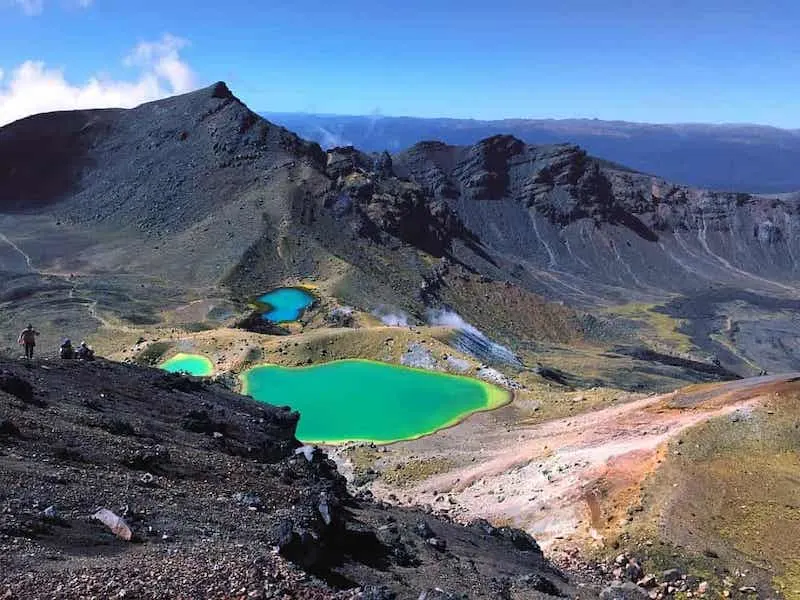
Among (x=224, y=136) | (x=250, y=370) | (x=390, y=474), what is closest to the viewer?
(x=390, y=474)

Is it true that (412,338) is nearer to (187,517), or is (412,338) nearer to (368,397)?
(368,397)

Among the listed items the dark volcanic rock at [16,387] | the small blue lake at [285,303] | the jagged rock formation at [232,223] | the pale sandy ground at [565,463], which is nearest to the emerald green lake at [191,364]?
the pale sandy ground at [565,463]

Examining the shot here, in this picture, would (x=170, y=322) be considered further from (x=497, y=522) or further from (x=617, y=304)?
(x=617, y=304)

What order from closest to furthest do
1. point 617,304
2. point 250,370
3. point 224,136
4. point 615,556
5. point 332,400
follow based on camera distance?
1. point 615,556
2. point 332,400
3. point 250,370
4. point 224,136
5. point 617,304

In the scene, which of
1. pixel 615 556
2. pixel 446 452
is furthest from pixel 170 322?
pixel 615 556

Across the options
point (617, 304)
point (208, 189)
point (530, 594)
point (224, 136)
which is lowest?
point (617, 304)

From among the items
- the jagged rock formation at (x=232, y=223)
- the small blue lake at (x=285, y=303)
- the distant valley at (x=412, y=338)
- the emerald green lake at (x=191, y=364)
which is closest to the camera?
the distant valley at (x=412, y=338)

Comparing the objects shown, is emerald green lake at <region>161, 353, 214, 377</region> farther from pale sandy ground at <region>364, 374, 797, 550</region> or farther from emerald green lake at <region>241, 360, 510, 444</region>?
pale sandy ground at <region>364, 374, 797, 550</region>

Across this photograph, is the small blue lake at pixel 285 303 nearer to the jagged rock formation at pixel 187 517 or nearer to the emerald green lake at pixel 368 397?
the emerald green lake at pixel 368 397
